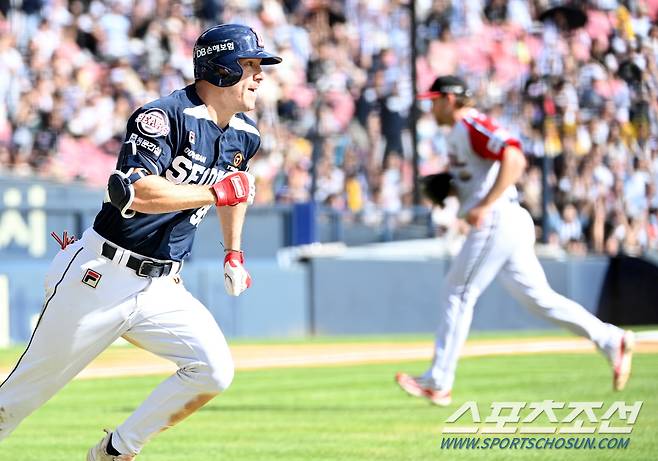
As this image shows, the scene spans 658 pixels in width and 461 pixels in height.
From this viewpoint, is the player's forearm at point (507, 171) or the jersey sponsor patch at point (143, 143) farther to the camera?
the player's forearm at point (507, 171)

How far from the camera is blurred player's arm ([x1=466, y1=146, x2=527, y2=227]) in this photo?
28.5 ft

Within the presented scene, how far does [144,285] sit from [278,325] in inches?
507

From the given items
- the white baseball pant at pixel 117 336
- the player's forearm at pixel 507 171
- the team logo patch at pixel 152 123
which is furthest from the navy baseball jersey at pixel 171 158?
the player's forearm at pixel 507 171

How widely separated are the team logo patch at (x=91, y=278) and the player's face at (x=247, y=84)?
1.01 metres

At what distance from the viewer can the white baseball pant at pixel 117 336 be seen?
5.46 m

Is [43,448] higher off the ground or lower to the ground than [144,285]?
lower

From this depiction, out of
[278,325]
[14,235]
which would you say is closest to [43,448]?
[14,235]

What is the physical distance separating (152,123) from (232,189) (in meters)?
0.44

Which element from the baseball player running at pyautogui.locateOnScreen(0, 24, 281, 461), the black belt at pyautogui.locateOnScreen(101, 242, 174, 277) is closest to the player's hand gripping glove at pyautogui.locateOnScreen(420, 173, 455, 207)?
the baseball player running at pyautogui.locateOnScreen(0, 24, 281, 461)

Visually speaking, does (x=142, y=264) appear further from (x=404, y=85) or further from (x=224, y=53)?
(x=404, y=85)

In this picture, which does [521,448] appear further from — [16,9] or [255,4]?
[255,4]

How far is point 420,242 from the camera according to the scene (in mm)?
19625

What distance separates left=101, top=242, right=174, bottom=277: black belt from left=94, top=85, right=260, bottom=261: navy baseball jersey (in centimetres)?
3

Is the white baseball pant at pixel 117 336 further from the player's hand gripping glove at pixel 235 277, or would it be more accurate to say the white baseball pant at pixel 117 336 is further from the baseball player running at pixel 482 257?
the baseball player running at pixel 482 257
